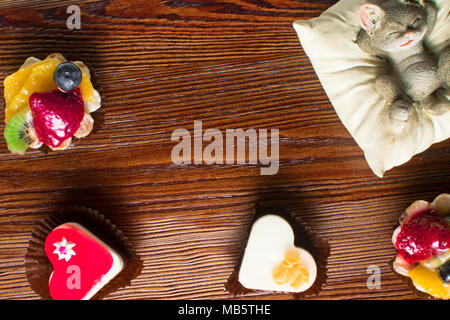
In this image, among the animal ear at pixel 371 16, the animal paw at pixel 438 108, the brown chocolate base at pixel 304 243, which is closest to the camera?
the animal ear at pixel 371 16

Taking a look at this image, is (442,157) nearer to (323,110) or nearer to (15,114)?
(323,110)

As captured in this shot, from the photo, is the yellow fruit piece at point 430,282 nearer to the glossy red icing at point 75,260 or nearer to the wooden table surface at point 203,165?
the wooden table surface at point 203,165

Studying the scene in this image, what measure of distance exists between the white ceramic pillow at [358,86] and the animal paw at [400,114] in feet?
0.13

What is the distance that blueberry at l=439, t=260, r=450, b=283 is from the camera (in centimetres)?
109

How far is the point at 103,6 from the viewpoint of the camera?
1331mm

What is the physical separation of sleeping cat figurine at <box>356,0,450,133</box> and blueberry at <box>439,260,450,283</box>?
15.5 inches

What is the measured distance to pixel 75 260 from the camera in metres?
1.22

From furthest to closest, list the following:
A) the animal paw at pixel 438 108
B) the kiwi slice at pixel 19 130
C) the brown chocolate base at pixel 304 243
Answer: the brown chocolate base at pixel 304 243
the kiwi slice at pixel 19 130
the animal paw at pixel 438 108

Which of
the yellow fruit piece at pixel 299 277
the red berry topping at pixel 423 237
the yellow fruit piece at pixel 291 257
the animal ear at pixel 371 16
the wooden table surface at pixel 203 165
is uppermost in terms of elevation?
the animal ear at pixel 371 16

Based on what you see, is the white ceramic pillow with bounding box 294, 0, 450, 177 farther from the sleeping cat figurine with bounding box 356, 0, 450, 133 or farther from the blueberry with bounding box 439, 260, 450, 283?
the blueberry with bounding box 439, 260, 450, 283

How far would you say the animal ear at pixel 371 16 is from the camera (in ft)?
3.07

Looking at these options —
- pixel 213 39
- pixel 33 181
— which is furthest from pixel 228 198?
pixel 33 181

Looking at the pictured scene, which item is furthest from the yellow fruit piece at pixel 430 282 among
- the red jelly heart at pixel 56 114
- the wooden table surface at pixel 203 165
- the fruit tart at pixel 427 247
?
the red jelly heart at pixel 56 114

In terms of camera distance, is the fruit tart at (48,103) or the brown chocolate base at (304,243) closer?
the fruit tart at (48,103)
